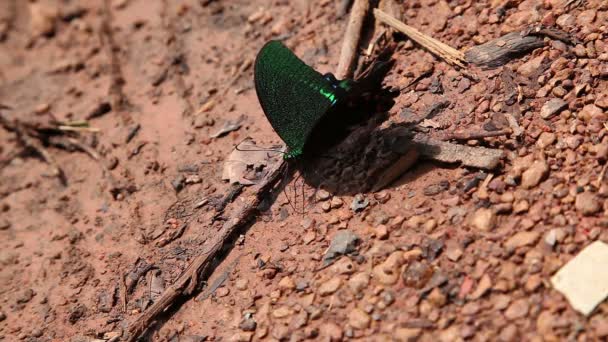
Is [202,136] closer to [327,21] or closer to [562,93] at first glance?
[327,21]

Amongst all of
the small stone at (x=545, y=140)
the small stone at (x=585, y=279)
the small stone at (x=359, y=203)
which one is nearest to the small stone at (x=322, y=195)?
the small stone at (x=359, y=203)

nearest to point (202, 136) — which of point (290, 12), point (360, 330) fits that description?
point (290, 12)

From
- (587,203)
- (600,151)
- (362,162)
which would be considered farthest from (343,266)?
(600,151)

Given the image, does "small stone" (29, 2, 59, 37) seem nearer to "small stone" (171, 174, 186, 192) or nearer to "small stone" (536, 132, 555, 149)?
"small stone" (171, 174, 186, 192)

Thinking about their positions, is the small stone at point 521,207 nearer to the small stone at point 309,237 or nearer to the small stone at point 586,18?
the small stone at point 309,237

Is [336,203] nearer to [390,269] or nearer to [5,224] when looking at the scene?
[390,269]

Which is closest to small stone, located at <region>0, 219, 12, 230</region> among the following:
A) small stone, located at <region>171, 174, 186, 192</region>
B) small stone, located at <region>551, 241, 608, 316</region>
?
small stone, located at <region>171, 174, 186, 192</region>
